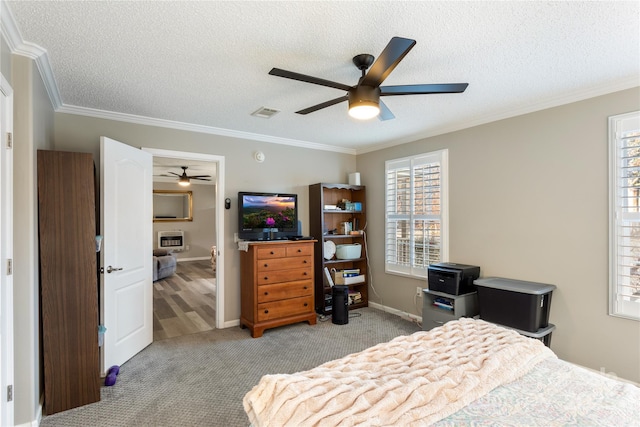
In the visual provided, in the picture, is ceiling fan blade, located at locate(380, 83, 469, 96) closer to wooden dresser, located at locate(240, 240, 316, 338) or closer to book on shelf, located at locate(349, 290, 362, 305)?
wooden dresser, located at locate(240, 240, 316, 338)

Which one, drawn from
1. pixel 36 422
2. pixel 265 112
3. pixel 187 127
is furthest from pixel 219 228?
pixel 36 422

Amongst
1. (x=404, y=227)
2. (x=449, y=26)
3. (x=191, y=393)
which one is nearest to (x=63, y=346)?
(x=191, y=393)

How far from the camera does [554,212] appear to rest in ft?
9.67

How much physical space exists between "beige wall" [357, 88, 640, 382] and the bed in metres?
1.53

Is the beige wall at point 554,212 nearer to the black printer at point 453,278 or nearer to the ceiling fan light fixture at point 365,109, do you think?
the black printer at point 453,278

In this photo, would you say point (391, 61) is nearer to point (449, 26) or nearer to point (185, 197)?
point (449, 26)

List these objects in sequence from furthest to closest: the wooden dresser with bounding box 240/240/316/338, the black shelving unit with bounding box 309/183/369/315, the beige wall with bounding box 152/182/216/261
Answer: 1. the beige wall with bounding box 152/182/216/261
2. the black shelving unit with bounding box 309/183/369/315
3. the wooden dresser with bounding box 240/240/316/338

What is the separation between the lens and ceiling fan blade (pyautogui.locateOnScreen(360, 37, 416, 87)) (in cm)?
154

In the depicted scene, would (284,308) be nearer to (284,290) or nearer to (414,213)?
(284,290)

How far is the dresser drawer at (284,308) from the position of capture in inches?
147

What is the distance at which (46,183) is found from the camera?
2.29 meters

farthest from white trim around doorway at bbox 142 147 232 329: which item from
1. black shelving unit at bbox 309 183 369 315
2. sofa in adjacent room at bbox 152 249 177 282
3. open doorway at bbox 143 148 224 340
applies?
sofa in adjacent room at bbox 152 249 177 282

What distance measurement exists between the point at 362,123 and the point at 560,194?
2050 millimetres

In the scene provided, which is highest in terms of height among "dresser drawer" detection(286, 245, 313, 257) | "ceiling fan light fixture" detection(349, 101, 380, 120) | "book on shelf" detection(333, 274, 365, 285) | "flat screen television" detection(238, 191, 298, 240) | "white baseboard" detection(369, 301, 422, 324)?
"ceiling fan light fixture" detection(349, 101, 380, 120)
